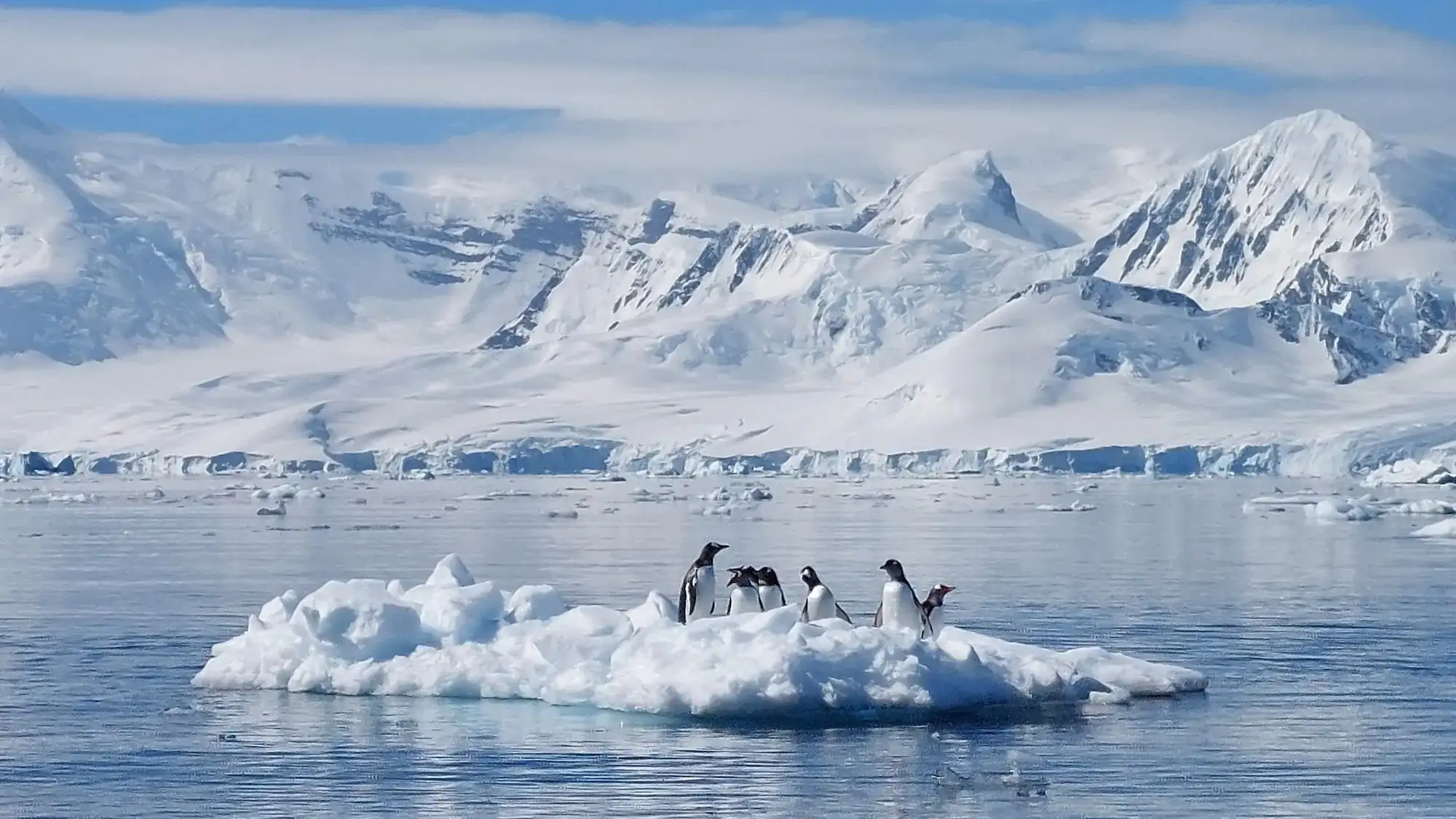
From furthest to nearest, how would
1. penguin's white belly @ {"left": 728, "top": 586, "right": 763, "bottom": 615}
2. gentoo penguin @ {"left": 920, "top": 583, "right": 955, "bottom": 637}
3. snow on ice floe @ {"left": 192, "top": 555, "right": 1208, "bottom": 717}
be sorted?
penguin's white belly @ {"left": 728, "top": 586, "right": 763, "bottom": 615}, gentoo penguin @ {"left": 920, "top": 583, "right": 955, "bottom": 637}, snow on ice floe @ {"left": 192, "top": 555, "right": 1208, "bottom": 717}

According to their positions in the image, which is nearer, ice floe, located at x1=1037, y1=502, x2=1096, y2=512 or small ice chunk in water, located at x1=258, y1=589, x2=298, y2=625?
small ice chunk in water, located at x1=258, y1=589, x2=298, y2=625

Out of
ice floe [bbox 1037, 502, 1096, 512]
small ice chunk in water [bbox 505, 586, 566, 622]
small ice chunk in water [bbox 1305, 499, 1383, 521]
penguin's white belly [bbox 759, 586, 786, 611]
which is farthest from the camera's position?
ice floe [bbox 1037, 502, 1096, 512]

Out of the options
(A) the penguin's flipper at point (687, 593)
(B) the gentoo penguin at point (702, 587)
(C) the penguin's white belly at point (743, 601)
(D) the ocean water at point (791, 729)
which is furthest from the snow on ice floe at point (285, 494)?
(C) the penguin's white belly at point (743, 601)

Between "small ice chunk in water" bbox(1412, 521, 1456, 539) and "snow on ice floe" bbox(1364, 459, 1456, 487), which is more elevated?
"snow on ice floe" bbox(1364, 459, 1456, 487)

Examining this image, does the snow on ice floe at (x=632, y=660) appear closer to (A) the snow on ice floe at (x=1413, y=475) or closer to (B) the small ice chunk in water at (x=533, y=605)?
(B) the small ice chunk in water at (x=533, y=605)

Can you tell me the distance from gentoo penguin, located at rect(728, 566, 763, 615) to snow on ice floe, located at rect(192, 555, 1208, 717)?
28.7 inches

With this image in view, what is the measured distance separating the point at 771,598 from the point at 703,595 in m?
0.68

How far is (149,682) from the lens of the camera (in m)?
22.0

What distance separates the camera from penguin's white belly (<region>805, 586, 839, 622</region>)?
20.9 meters

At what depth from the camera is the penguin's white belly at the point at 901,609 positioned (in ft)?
67.7

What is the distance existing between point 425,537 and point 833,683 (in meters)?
37.0

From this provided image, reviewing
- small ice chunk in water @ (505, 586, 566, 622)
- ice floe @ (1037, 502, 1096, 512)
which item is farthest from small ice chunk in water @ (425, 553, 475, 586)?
ice floe @ (1037, 502, 1096, 512)

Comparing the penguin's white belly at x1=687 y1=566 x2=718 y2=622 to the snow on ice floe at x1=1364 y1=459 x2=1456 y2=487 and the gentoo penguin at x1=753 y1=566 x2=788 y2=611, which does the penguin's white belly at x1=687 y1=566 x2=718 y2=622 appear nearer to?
the gentoo penguin at x1=753 y1=566 x2=788 y2=611

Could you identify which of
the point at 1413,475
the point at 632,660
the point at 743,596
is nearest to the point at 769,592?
the point at 743,596
